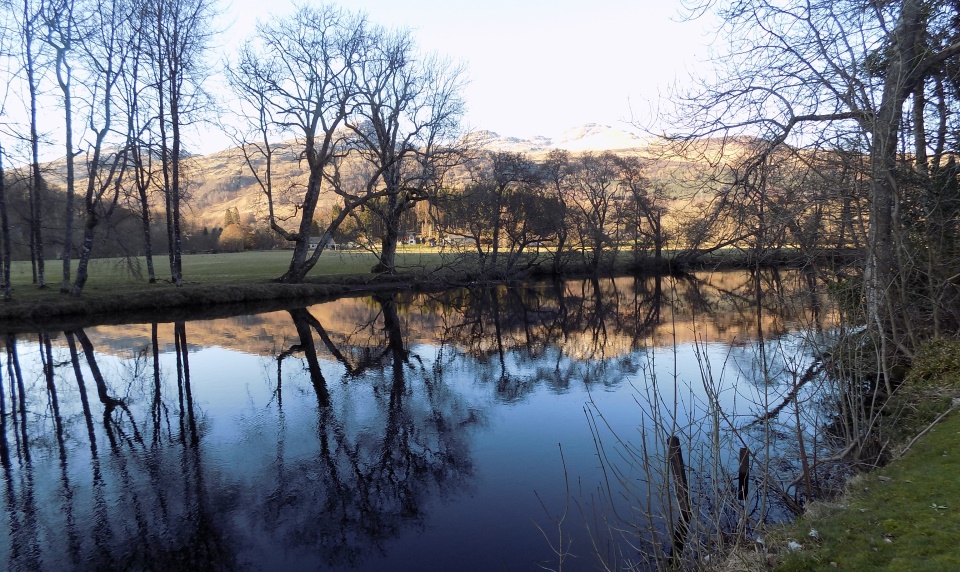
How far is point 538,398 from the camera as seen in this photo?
12.3 metres

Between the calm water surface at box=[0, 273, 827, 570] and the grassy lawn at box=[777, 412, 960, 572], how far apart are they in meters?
0.84

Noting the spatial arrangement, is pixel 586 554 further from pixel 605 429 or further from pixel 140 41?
pixel 140 41

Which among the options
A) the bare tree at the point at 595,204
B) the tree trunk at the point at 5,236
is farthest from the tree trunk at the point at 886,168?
the bare tree at the point at 595,204

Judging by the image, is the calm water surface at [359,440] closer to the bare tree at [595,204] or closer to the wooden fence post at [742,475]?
the wooden fence post at [742,475]

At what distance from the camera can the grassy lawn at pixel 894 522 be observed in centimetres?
438

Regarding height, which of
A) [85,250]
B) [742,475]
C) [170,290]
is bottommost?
[742,475]

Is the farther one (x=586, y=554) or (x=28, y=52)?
(x=28, y=52)

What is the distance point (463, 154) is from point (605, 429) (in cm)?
2494

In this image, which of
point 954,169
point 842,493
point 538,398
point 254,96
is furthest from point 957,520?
point 254,96

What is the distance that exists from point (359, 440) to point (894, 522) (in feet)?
24.7

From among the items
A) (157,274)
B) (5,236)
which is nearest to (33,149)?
(5,236)

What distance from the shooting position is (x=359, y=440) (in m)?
9.65

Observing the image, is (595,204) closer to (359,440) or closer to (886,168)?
(359,440)

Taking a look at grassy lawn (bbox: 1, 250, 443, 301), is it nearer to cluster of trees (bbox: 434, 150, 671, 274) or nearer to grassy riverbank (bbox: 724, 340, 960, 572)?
cluster of trees (bbox: 434, 150, 671, 274)
